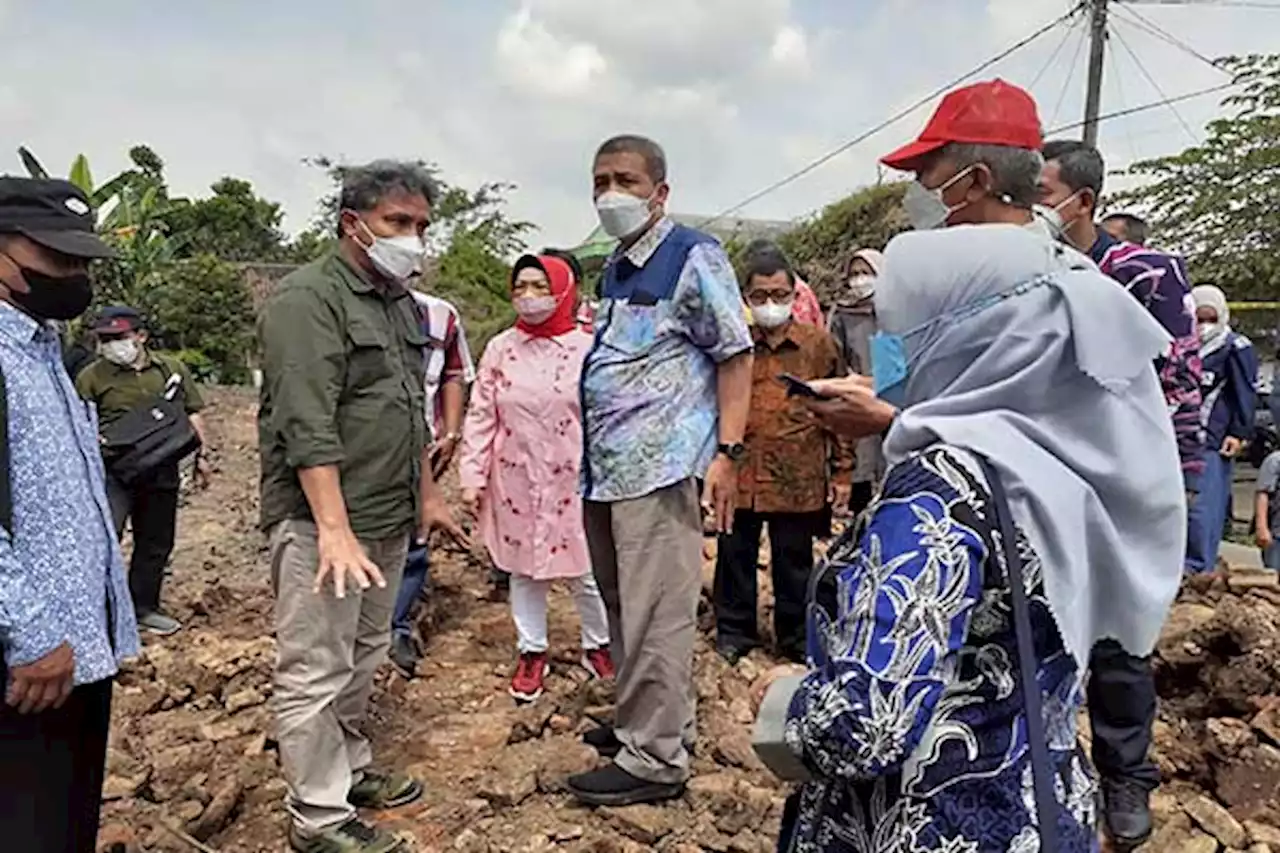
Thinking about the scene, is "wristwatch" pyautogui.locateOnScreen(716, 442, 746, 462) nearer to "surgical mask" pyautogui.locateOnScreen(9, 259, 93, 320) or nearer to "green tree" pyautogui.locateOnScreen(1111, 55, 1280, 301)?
"surgical mask" pyautogui.locateOnScreen(9, 259, 93, 320)

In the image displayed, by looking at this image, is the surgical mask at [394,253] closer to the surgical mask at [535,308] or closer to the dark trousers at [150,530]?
the surgical mask at [535,308]

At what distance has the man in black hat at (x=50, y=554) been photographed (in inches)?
79.9

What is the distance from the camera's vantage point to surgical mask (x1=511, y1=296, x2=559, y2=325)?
407 centimetres

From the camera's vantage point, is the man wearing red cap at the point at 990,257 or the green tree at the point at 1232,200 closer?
the man wearing red cap at the point at 990,257

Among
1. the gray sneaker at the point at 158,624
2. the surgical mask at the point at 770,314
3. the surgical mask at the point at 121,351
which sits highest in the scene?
the surgical mask at the point at 121,351

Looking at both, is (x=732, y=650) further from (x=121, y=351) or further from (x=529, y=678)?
(x=121, y=351)

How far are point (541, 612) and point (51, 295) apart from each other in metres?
2.33

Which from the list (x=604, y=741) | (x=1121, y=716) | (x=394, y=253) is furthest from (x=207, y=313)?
(x=1121, y=716)

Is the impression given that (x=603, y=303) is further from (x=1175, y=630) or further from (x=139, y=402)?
(x=139, y=402)

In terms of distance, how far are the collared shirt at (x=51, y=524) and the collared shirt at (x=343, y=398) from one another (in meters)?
0.44

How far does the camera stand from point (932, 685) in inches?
48.9

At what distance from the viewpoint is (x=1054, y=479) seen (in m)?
1.31

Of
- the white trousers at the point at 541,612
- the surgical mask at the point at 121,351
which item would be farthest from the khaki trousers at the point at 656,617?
the surgical mask at the point at 121,351

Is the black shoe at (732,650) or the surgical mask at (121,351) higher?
the surgical mask at (121,351)
